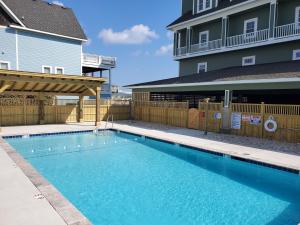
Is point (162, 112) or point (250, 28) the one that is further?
point (162, 112)

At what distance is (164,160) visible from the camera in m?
10.6

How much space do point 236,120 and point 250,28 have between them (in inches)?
324

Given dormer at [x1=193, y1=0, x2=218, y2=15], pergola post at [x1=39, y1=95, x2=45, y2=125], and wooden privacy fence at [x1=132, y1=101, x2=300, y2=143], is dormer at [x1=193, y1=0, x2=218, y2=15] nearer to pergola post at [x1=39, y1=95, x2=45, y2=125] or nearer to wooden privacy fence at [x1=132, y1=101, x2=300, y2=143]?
wooden privacy fence at [x1=132, y1=101, x2=300, y2=143]

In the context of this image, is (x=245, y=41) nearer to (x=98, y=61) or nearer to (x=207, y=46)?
(x=207, y=46)

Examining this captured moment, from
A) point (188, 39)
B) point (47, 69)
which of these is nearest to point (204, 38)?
point (188, 39)

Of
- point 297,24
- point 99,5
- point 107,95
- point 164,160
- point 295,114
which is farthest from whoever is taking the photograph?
point 107,95

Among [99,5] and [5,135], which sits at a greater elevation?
[99,5]

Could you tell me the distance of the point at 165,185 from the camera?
25.5ft

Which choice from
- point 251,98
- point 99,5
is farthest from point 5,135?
point 251,98

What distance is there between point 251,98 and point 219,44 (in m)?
→ 6.99

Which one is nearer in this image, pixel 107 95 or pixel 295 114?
pixel 295 114

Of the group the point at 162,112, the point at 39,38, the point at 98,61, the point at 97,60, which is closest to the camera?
the point at 162,112

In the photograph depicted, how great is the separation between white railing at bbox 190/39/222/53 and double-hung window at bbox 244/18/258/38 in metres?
2.14

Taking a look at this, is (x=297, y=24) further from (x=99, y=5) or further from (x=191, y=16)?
(x=99, y=5)
